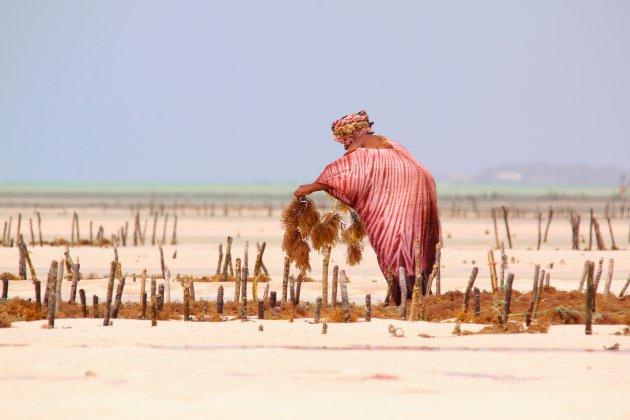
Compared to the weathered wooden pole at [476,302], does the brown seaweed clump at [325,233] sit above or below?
above

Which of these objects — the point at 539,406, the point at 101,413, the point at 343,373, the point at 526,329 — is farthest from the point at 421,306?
the point at 101,413

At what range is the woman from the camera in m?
12.5

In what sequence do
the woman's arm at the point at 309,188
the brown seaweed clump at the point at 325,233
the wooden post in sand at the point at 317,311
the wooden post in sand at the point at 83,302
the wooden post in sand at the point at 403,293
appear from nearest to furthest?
the wooden post in sand at the point at 317,311 < the wooden post in sand at the point at 403,293 < the wooden post in sand at the point at 83,302 < the woman's arm at the point at 309,188 < the brown seaweed clump at the point at 325,233

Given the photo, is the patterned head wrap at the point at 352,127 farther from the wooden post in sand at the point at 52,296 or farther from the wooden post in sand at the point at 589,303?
the wooden post in sand at the point at 52,296

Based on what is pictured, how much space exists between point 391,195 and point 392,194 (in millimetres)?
15

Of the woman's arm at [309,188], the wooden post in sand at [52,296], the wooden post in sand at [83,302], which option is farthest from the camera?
the woman's arm at [309,188]

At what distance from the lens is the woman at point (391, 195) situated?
12539 mm

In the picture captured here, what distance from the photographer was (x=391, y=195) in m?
12.6

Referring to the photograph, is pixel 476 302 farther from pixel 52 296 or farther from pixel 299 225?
pixel 52 296

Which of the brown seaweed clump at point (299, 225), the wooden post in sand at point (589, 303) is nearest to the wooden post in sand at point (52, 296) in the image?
the brown seaweed clump at point (299, 225)

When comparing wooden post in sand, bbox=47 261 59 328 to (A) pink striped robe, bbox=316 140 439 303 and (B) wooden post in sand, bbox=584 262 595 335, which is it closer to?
(A) pink striped robe, bbox=316 140 439 303

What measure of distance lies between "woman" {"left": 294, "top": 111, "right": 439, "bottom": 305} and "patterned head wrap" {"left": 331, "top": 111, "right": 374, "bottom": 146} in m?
0.31

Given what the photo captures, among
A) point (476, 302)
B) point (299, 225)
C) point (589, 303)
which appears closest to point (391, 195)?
point (299, 225)

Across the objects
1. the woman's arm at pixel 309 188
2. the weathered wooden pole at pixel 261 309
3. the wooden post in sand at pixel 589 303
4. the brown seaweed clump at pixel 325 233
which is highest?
Result: the woman's arm at pixel 309 188
